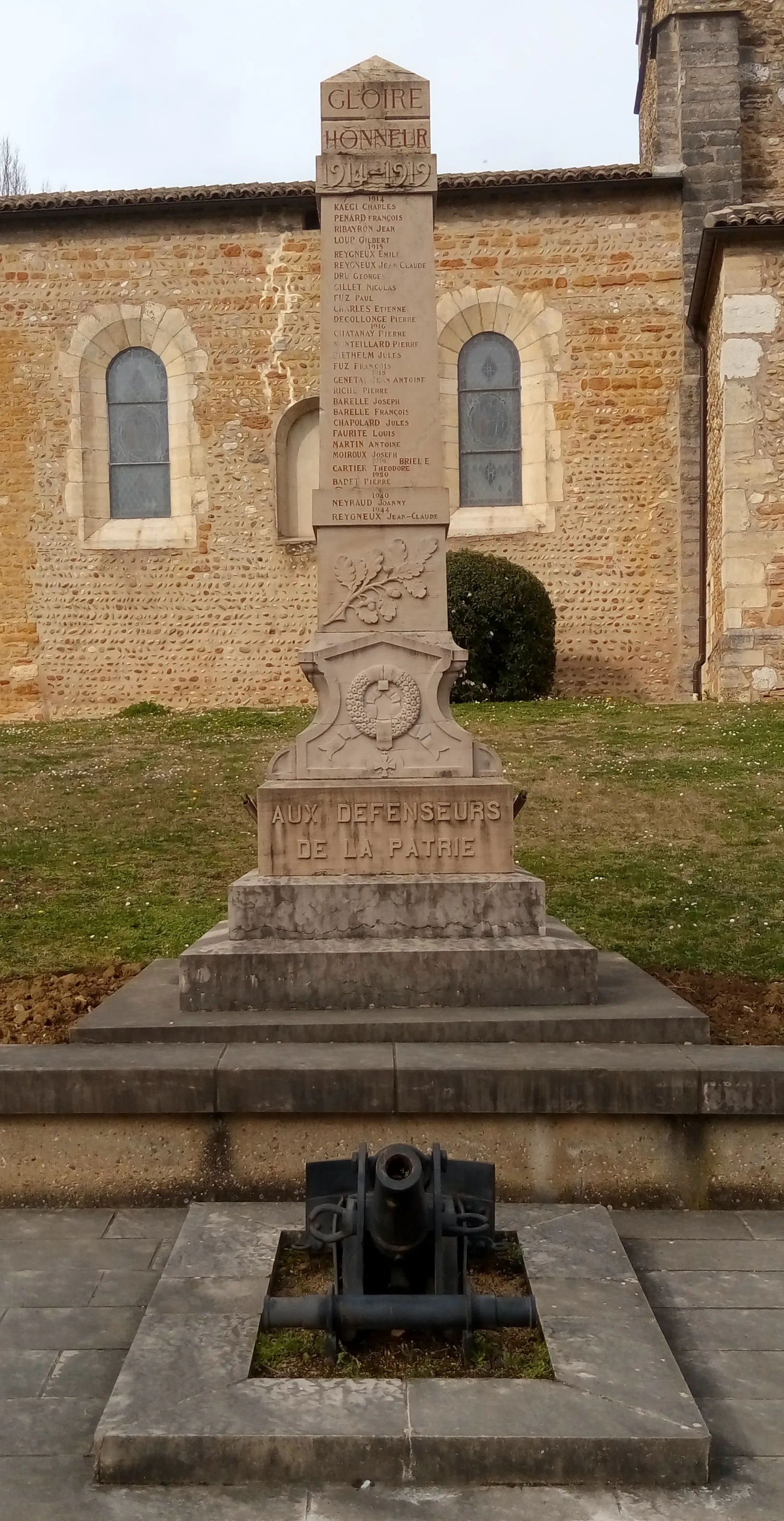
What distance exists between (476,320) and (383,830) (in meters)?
14.5

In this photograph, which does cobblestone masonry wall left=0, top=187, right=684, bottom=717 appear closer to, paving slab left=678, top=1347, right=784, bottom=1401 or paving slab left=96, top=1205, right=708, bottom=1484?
paving slab left=678, top=1347, right=784, bottom=1401

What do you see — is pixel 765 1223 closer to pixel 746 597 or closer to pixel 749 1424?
pixel 749 1424

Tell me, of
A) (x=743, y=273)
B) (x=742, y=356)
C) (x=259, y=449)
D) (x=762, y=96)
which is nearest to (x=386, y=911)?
(x=742, y=356)

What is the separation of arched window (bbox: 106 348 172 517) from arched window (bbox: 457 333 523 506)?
4339 millimetres

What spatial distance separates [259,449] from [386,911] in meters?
14.2

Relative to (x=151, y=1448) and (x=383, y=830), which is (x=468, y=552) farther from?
(x=151, y=1448)

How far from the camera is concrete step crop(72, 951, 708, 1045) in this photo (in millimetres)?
4387

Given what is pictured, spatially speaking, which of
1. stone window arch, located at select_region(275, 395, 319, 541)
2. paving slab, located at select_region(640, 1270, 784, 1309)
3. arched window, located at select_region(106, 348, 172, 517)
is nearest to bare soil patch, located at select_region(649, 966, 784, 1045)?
paving slab, located at select_region(640, 1270, 784, 1309)

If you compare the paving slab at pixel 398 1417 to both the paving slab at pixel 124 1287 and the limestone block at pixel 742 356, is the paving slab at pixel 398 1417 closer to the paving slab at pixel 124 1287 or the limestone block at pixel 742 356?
the paving slab at pixel 124 1287

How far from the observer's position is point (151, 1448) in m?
2.49

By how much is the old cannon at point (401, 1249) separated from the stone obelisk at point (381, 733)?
160 cm

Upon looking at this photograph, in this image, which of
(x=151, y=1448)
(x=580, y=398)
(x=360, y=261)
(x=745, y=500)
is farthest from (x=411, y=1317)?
(x=580, y=398)

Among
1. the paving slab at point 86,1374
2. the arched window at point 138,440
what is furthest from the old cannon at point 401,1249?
the arched window at point 138,440

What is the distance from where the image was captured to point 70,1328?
3.17m
